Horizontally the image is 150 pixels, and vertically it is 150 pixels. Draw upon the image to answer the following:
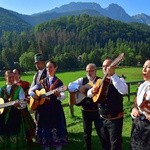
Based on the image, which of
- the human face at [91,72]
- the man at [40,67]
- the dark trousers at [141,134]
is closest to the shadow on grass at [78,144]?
the man at [40,67]

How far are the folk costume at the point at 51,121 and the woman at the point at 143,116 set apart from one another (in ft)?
7.44

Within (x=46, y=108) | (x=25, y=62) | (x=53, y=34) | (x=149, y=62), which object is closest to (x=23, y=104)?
(x=46, y=108)

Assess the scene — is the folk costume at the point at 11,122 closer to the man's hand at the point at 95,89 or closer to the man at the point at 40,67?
the man at the point at 40,67

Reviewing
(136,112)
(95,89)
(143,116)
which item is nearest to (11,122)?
(95,89)

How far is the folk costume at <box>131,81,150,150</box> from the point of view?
526 centimetres

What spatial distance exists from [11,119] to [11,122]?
67mm

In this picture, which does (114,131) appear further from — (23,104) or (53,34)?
(53,34)

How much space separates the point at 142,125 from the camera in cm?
533

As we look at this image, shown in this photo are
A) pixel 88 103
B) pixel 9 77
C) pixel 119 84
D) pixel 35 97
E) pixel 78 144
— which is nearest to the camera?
pixel 119 84

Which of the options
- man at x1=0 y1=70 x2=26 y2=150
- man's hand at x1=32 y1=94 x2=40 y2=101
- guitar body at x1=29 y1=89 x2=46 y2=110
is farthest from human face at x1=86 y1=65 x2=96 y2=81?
man at x1=0 y1=70 x2=26 y2=150

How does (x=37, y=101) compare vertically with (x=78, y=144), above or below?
above

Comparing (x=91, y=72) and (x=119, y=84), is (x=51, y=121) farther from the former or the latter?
(x=119, y=84)

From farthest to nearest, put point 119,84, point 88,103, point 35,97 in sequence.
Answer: point 88,103 < point 35,97 < point 119,84

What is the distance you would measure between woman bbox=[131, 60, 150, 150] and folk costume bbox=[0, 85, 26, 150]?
9.73 feet
